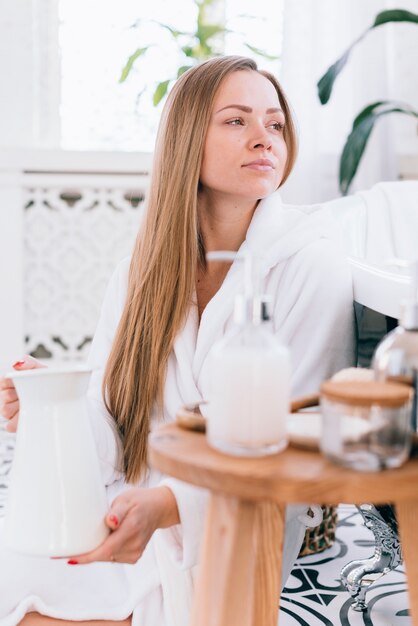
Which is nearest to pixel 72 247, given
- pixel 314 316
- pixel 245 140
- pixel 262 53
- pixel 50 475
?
pixel 262 53

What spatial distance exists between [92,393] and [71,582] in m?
0.29

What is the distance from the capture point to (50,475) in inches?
28.6

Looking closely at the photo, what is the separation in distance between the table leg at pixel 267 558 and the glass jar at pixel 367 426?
21cm

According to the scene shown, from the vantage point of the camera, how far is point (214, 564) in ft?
2.15

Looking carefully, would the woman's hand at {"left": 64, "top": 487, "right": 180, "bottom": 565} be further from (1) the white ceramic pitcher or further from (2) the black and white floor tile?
(2) the black and white floor tile

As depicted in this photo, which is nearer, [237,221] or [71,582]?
[71,582]

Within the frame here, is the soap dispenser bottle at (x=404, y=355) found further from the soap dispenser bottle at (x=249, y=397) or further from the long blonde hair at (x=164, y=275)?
the long blonde hair at (x=164, y=275)

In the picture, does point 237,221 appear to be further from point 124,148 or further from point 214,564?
point 124,148

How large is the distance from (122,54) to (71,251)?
0.90 metres

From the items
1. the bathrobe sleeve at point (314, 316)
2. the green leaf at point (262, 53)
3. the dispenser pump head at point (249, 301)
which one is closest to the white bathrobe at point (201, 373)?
the bathrobe sleeve at point (314, 316)

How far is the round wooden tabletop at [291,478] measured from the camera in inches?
21.8

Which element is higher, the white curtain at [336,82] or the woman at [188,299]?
the white curtain at [336,82]

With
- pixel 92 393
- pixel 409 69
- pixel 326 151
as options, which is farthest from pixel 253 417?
pixel 409 69

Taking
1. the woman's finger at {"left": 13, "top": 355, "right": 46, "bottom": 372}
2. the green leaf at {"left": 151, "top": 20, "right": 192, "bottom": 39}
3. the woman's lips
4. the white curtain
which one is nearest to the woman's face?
the woman's lips
